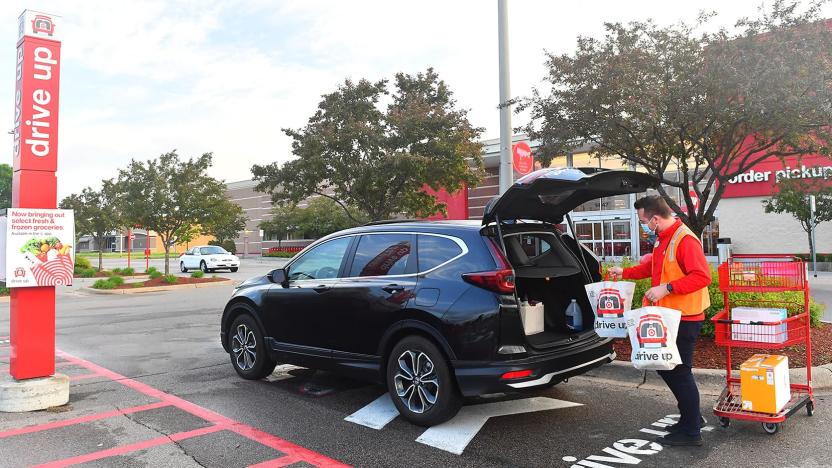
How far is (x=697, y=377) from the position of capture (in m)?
5.82

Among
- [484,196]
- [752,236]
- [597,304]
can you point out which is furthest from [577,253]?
[484,196]

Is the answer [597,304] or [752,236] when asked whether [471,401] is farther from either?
[752,236]

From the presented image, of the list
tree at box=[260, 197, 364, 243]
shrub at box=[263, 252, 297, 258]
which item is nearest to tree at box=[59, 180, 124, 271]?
tree at box=[260, 197, 364, 243]

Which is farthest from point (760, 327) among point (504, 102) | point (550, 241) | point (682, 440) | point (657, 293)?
point (504, 102)

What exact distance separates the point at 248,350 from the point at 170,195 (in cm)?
1826

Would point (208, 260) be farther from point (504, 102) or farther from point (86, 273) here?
point (504, 102)

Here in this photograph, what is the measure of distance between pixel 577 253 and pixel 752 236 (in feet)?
96.1

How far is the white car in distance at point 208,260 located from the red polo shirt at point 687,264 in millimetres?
30630

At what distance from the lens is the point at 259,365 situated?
6336 millimetres

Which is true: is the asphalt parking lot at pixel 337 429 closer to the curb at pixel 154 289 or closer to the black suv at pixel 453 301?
the black suv at pixel 453 301

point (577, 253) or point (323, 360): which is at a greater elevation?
point (577, 253)

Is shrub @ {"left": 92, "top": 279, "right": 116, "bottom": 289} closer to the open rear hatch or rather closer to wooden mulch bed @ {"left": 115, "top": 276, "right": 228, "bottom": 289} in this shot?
wooden mulch bed @ {"left": 115, "top": 276, "right": 228, "bottom": 289}

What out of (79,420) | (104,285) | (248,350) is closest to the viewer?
(79,420)

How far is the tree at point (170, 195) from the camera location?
22422 mm
